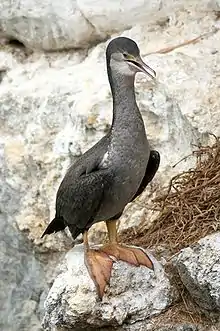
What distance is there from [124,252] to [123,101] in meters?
0.53

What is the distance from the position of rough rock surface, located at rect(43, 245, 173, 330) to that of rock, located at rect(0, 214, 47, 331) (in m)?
0.83

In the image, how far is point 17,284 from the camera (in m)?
3.93

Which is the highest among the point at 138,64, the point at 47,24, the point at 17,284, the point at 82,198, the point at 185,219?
the point at 138,64

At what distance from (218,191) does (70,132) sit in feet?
2.67

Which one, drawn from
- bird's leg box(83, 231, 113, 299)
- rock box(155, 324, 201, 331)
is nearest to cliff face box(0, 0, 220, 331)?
bird's leg box(83, 231, 113, 299)

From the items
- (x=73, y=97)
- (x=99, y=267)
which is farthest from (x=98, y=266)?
(x=73, y=97)

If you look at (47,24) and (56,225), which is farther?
(47,24)

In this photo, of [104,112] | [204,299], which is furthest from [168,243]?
[104,112]

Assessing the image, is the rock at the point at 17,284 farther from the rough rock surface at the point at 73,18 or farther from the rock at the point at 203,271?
the rock at the point at 203,271

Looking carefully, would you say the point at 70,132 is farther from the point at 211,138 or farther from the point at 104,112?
the point at 211,138

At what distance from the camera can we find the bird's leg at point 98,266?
117 inches

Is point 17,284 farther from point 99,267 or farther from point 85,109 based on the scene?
point 99,267

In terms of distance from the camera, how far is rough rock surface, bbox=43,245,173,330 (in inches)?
116

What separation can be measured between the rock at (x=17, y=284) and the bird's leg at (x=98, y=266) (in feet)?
2.72
